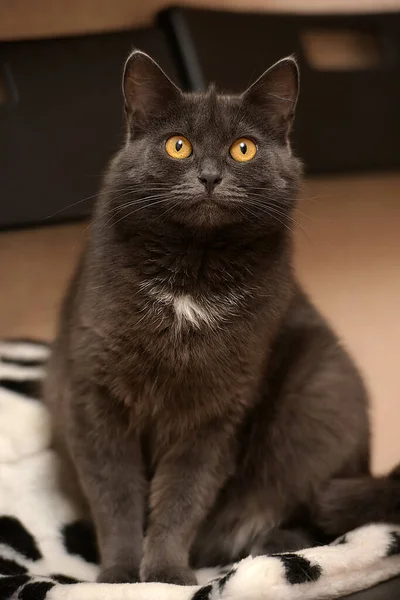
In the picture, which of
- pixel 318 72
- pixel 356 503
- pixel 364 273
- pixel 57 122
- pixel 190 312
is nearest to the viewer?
pixel 190 312

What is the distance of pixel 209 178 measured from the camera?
1.06m

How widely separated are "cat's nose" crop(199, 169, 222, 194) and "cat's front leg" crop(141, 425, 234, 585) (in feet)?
1.33

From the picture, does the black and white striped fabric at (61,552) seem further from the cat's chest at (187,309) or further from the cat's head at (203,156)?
the cat's head at (203,156)

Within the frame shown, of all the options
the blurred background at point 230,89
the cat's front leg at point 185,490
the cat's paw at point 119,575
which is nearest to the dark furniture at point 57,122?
the blurred background at point 230,89

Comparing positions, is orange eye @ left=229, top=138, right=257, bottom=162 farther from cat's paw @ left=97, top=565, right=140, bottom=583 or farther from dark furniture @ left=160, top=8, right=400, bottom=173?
cat's paw @ left=97, top=565, right=140, bottom=583

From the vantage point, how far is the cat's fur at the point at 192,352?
3.69 feet

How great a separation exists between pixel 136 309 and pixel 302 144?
0.73 m

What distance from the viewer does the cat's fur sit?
1.13 meters

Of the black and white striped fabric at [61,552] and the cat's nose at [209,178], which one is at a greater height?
the cat's nose at [209,178]

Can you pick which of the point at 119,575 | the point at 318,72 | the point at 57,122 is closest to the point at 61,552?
the point at 119,575

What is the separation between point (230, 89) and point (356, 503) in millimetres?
913

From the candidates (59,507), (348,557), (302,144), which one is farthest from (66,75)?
(348,557)

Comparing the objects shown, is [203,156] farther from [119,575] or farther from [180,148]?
[119,575]

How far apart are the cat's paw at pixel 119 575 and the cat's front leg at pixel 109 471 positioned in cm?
1
